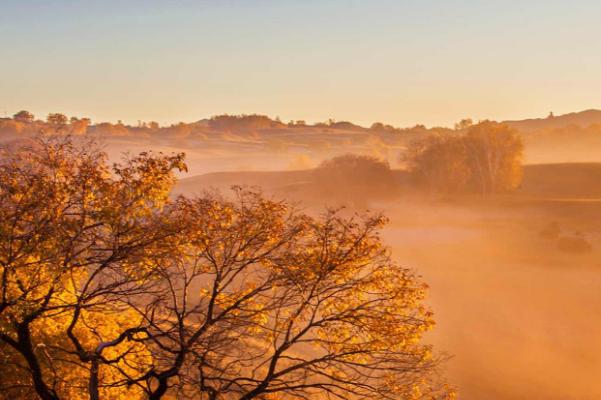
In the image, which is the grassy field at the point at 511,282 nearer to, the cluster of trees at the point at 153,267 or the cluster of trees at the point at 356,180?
the cluster of trees at the point at 356,180

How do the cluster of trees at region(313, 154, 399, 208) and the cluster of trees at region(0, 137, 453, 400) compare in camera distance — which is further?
the cluster of trees at region(313, 154, 399, 208)

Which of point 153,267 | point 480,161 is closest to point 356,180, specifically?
point 480,161

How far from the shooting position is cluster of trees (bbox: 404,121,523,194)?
7150 cm

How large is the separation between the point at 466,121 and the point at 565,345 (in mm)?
87783

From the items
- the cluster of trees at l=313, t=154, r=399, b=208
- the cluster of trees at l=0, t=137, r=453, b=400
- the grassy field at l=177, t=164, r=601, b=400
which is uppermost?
the cluster of trees at l=0, t=137, r=453, b=400

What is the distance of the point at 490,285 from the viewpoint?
38.4m

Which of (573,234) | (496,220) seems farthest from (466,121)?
(573,234)

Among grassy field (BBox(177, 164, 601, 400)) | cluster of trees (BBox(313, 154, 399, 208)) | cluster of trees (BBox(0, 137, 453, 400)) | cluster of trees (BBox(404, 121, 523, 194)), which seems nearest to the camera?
cluster of trees (BBox(0, 137, 453, 400))

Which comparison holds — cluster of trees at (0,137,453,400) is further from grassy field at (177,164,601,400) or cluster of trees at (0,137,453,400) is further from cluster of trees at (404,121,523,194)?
cluster of trees at (404,121,523,194)

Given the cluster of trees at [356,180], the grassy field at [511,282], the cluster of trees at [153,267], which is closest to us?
the cluster of trees at [153,267]

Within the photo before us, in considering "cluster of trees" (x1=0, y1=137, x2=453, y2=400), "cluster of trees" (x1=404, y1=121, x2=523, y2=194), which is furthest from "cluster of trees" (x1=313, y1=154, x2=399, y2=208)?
"cluster of trees" (x1=0, y1=137, x2=453, y2=400)

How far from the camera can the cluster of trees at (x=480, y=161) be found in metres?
71.5

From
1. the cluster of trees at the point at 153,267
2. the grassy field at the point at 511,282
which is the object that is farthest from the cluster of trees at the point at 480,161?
the cluster of trees at the point at 153,267

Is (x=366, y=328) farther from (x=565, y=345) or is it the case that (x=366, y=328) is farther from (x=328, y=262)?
(x=565, y=345)
